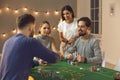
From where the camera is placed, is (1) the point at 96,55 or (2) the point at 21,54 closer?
(2) the point at 21,54

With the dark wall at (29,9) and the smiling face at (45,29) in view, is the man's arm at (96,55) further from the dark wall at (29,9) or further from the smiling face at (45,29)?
the dark wall at (29,9)

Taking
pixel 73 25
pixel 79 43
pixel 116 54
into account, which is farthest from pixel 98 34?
pixel 79 43

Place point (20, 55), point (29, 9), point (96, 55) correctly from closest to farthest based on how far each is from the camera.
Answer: point (20, 55) → point (96, 55) → point (29, 9)

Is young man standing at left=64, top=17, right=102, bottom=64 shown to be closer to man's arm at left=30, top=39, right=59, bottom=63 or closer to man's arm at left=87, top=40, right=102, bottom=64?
man's arm at left=87, top=40, right=102, bottom=64

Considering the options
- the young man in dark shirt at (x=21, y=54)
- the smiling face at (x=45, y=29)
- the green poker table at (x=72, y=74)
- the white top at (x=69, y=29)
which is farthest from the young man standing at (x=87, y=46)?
the white top at (x=69, y=29)

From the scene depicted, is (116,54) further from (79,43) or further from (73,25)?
(79,43)

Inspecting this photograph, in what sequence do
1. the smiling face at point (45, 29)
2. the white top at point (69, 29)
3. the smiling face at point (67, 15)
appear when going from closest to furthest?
the smiling face at point (45, 29), the smiling face at point (67, 15), the white top at point (69, 29)

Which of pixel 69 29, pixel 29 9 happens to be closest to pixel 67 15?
pixel 69 29

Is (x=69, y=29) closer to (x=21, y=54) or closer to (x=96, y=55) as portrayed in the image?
(x=96, y=55)

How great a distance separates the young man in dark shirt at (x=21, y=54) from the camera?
2059 millimetres

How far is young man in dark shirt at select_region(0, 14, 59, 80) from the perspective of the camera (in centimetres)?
206

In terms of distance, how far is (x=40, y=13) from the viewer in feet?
28.7

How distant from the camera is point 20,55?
2066 mm

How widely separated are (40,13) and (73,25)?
4.71 m
